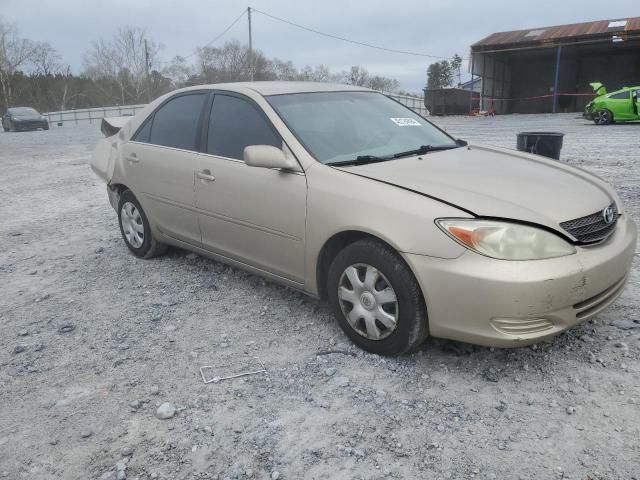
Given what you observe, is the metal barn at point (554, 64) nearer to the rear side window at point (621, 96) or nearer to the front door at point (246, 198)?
→ the rear side window at point (621, 96)

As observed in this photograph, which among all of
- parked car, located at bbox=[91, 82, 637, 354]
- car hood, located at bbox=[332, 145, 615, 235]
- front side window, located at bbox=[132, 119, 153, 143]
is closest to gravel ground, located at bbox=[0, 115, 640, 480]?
parked car, located at bbox=[91, 82, 637, 354]

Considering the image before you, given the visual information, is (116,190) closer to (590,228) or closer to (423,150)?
(423,150)

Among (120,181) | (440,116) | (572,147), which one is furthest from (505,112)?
(120,181)

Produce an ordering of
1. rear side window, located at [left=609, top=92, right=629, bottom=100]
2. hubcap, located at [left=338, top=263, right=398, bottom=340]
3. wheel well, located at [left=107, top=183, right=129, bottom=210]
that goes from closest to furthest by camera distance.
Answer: hubcap, located at [left=338, top=263, right=398, bottom=340], wheel well, located at [left=107, top=183, right=129, bottom=210], rear side window, located at [left=609, top=92, right=629, bottom=100]

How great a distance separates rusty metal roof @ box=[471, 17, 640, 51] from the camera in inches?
1096

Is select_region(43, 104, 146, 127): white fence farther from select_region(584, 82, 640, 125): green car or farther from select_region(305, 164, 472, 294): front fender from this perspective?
select_region(305, 164, 472, 294): front fender

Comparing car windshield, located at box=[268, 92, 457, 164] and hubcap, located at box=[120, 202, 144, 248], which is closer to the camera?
car windshield, located at box=[268, 92, 457, 164]

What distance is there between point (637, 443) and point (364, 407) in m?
1.21

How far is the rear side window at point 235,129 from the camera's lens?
3660mm

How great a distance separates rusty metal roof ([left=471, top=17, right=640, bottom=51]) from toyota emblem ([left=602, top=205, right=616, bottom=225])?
29.5 m

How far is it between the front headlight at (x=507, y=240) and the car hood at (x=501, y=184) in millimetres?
55

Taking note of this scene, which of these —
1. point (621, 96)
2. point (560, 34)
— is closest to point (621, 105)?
point (621, 96)

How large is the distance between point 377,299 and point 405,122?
1686mm

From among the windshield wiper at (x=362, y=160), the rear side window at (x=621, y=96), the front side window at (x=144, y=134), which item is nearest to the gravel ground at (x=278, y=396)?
the windshield wiper at (x=362, y=160)
